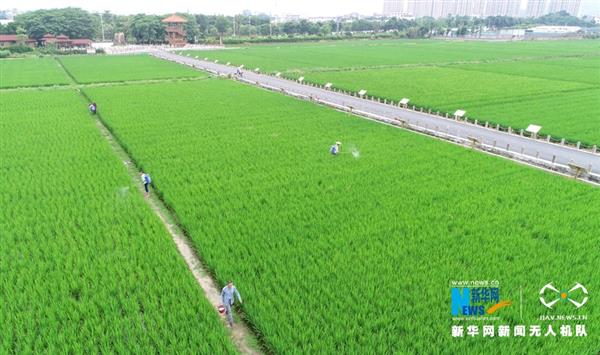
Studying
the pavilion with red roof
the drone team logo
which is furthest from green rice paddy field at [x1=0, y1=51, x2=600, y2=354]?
the pavilion with red roof

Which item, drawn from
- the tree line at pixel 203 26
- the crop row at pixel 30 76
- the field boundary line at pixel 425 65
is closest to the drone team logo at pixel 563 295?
the field boundary line at pixel 425 65

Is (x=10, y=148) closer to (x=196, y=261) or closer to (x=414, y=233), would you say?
(x=196, y=261)

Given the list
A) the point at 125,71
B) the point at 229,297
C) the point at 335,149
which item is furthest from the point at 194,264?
the point at 125,71

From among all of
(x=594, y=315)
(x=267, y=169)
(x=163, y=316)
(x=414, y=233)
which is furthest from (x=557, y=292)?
(x=267, y=169)

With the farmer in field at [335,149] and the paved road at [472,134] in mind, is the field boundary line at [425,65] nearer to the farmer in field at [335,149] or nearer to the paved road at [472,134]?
the paved road at [472,134]

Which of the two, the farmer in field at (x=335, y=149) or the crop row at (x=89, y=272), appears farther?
the farmer in field at (x=335, y=149)

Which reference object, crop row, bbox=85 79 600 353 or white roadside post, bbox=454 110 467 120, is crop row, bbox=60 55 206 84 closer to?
crop row, bbox=85 79 600 353
